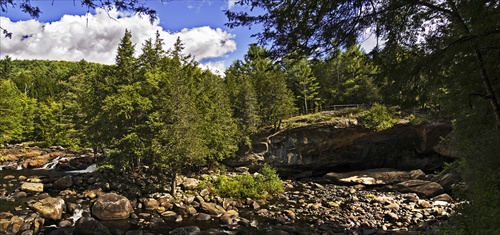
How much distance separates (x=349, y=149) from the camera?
30953mm

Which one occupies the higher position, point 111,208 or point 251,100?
point 251,100

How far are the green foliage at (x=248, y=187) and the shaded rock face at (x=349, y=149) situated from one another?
244 inches

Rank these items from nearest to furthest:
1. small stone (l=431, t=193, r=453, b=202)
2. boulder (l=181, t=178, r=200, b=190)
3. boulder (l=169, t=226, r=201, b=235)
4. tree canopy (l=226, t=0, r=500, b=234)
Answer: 1. tree canopy (l=226, t=0, r=500, b=234)
2. boulder (l=169, t=226, r=201, b=235)
3. small stone (l=431, t=193, r=453, b=202)
4. boulder (l=181, t=178, r=200, b=190)

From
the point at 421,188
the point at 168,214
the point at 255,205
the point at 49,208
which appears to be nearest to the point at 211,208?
the point at 168,214

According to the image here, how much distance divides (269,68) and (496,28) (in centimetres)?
381

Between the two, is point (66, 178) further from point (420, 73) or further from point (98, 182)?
point (420, 73)

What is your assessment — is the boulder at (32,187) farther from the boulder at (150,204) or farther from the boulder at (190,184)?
the boulder at (190,184)

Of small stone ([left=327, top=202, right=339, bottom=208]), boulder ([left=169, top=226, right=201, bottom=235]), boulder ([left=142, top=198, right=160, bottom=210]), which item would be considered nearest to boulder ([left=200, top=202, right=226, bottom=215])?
boulder ([left=142, top=198, right=160, bottom=210])

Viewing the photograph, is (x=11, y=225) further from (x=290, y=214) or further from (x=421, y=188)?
(x=421, y=188)

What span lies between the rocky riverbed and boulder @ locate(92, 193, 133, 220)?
5 centimetres

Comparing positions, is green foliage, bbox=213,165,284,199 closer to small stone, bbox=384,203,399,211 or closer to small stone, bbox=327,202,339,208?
small stone, bbox=327,202,339,208

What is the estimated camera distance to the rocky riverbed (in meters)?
15.2

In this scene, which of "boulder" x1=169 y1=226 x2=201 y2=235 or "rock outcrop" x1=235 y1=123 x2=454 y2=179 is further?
"rock outcrop" x1=235 y1=123 x2=454 y2=179

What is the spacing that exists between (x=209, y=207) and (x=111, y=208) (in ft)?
19.1
